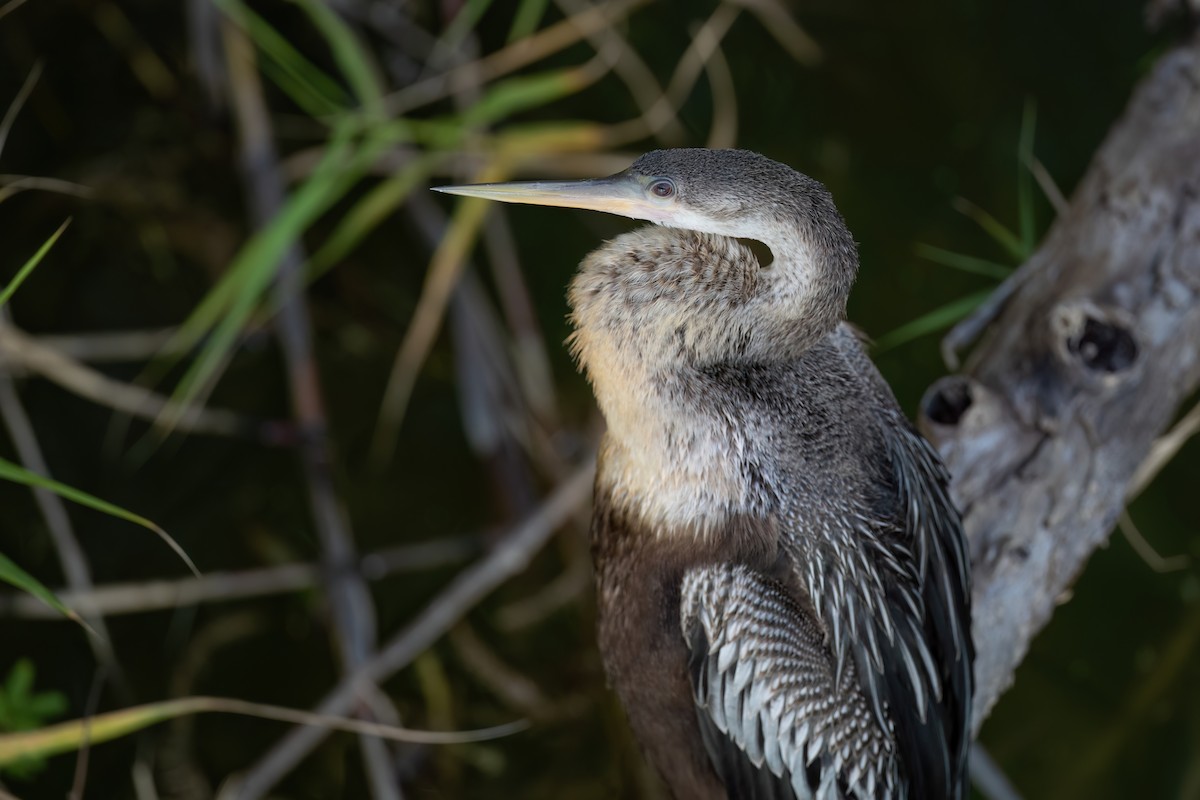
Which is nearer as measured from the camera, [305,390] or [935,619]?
[935,619]

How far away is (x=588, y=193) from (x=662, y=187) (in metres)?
0.11

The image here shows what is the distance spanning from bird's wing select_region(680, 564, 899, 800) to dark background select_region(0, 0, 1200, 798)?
4.41 ft

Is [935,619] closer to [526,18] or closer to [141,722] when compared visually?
[141,722]

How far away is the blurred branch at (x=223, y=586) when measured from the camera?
2.36m

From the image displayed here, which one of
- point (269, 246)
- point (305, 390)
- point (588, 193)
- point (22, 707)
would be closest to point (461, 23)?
point (269, 246)

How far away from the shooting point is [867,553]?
5.26ft

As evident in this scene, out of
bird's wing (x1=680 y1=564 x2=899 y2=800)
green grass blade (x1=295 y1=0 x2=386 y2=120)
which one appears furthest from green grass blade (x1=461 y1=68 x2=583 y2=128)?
bird's wing (x1=680 y1=564 x2=899 y2=800)

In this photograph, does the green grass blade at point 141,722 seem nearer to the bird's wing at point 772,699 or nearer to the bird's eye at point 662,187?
the bird's wing at point 772,699

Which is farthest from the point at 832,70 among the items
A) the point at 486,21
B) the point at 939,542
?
the point at 939,542

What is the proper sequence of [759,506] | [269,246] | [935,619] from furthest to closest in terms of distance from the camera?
[269,246] → [935,619] → [759,506]

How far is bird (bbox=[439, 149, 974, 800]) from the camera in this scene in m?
1.43

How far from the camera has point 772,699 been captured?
1.54 meters

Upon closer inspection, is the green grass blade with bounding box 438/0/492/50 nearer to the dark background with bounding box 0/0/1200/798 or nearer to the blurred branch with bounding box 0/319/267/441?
the dark background with bounding box 0/0/1200/798

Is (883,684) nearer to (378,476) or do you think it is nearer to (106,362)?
(378,476)
